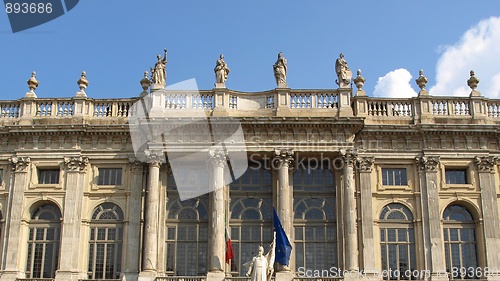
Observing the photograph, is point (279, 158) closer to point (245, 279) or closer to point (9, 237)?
point (245, 279)

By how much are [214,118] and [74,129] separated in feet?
20.0

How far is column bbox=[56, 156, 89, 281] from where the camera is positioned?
28.4m

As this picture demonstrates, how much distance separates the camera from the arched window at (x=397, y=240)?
29.0 m

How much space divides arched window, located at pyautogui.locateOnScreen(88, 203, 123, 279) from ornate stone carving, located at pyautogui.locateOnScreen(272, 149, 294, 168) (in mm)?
7037

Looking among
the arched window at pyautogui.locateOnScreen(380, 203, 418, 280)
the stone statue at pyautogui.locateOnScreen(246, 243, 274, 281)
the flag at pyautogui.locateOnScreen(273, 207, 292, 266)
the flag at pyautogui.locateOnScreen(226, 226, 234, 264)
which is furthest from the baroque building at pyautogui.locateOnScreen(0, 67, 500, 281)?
the stone statue at pyautogui.locateOnScreen(246, 243, 274, 281)

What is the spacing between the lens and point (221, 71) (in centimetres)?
3058

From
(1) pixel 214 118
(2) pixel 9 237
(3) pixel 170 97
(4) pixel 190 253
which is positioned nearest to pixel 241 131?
(1) pixel 214 118

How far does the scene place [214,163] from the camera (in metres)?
28.9

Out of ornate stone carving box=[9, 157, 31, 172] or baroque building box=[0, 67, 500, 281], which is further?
ornate stone carving box=[9, 157, 31, 172]

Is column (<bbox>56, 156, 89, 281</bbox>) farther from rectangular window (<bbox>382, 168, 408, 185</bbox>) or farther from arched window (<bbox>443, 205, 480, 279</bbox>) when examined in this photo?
arched window (<bbox>443, 205, 480, 279</bbox>)

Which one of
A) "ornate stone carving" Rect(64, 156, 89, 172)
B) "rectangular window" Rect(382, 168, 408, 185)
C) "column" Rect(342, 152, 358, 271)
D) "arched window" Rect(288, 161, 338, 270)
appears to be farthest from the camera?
"rectangular window" Rect(382, 168, 408, 185)

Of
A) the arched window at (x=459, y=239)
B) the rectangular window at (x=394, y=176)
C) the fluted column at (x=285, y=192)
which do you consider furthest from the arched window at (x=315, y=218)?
the arched window at (x=459, y=239)

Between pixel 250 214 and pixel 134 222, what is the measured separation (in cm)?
488

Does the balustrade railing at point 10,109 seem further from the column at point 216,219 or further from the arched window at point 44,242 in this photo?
the column at point 216,219
